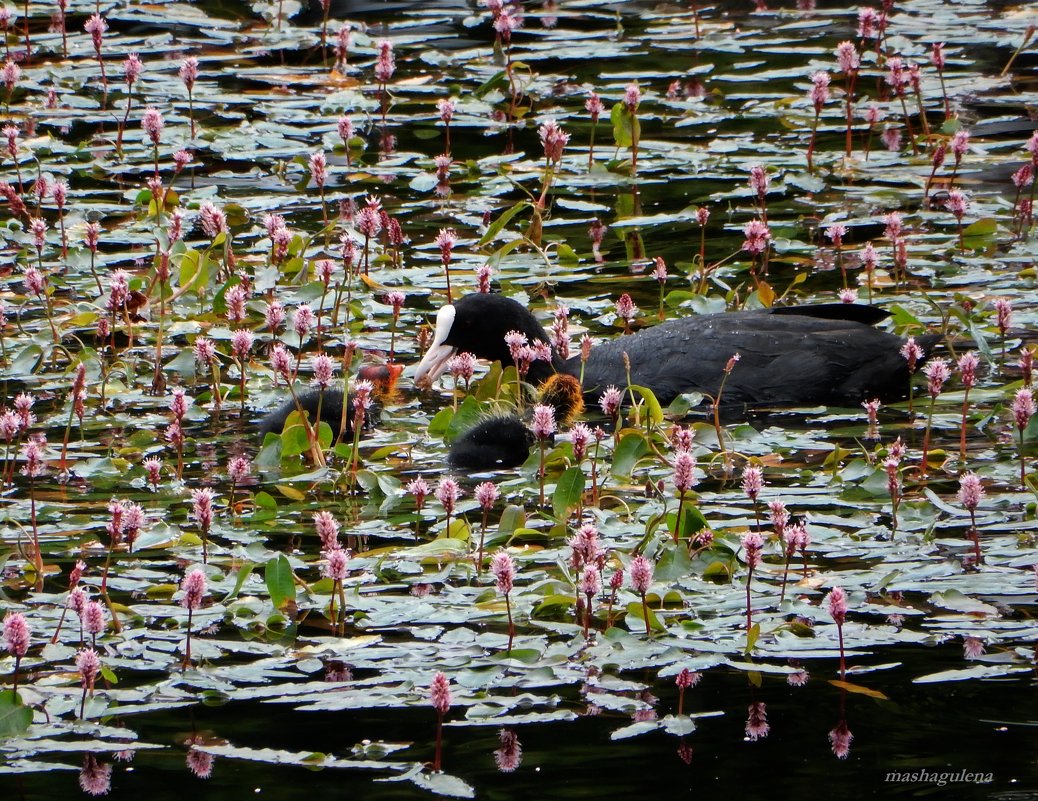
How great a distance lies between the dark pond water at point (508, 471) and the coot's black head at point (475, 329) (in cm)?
16

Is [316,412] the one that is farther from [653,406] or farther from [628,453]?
[628,453]

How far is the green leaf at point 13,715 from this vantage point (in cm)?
397

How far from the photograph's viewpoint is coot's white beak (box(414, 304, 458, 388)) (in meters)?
7.63

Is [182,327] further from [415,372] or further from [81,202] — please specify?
[81,202]

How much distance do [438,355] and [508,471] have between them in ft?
4.23

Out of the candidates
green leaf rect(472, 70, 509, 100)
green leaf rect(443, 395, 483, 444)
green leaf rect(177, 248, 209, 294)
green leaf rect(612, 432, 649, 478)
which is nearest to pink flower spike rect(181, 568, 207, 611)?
green leaf rect(612, 432, 649, 478)

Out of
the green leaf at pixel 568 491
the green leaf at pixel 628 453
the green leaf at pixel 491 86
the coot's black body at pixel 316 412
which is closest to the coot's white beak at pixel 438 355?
the coot's black body at pixel 316 412

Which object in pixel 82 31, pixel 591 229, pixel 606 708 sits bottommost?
pixel 606 708

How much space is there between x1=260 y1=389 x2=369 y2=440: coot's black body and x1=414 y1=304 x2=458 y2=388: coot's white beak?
45 cm

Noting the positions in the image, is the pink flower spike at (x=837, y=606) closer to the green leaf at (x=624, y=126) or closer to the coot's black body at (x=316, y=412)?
the coot's black body at (x=316, y=412)

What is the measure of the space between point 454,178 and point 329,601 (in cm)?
596

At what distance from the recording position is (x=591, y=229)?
9.37 meters

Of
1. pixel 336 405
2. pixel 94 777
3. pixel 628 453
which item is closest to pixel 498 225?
pixel 336 405

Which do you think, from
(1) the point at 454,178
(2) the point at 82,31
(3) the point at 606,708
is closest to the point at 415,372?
(1) the point at 454,178
